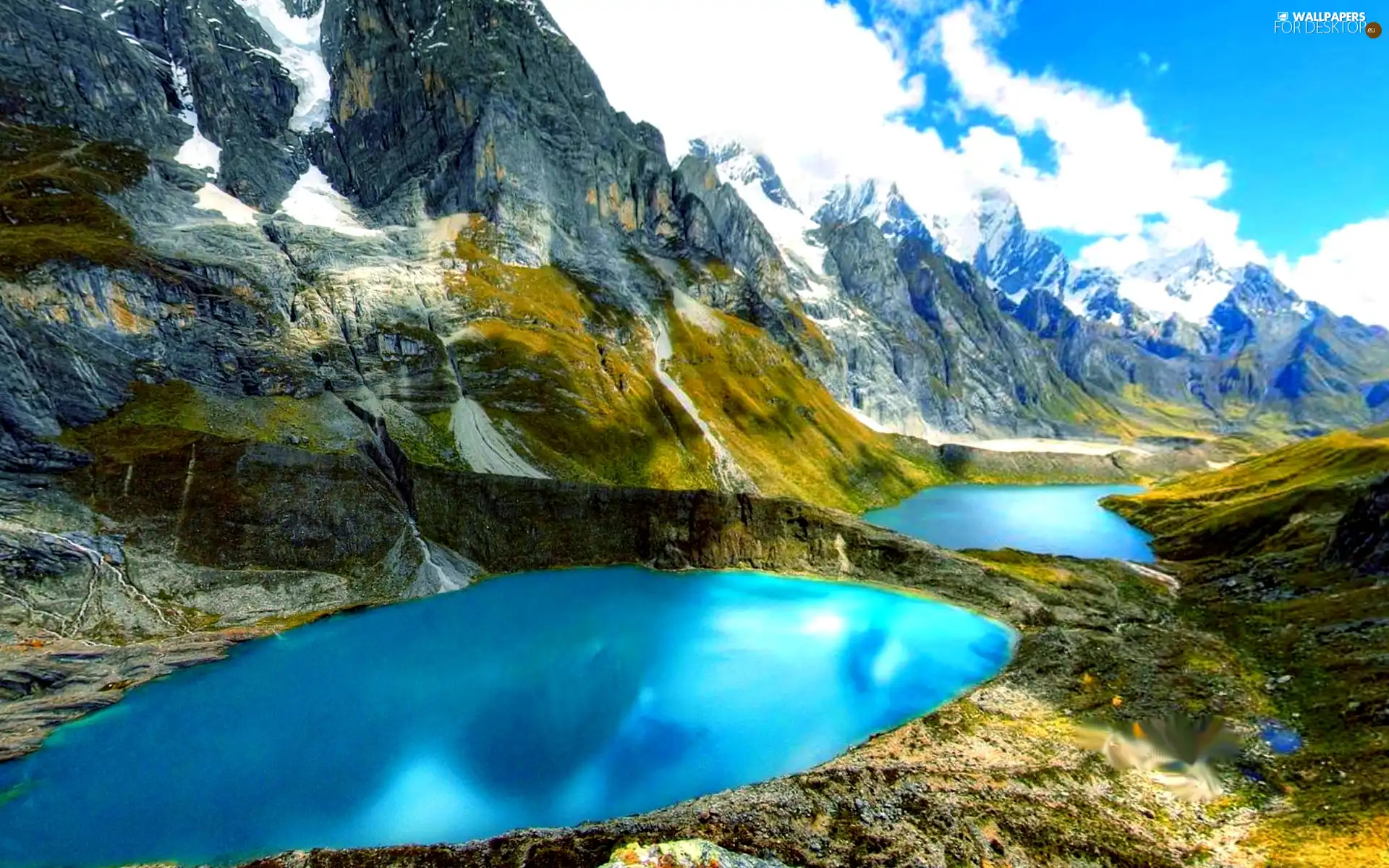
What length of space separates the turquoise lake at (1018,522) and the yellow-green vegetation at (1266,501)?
5344mm

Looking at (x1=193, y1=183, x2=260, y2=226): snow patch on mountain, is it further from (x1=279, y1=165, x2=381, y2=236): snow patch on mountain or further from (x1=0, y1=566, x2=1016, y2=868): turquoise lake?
(x1=0, y1=566, x2=1016, y2=868): turquoise lake

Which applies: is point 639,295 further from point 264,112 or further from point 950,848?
point 950,848

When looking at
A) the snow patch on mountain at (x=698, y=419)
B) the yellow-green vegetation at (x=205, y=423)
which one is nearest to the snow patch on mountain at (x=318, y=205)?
the snow patch on mountain at (x=698, y=419)

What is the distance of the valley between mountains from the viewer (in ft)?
111

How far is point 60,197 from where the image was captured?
297 ft

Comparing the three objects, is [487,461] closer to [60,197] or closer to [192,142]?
[60,197]

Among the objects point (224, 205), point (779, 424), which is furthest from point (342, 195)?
point (779, 424)

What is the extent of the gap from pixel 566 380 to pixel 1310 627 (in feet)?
320

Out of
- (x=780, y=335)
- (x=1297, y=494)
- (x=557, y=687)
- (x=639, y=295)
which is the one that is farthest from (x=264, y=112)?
(x=1297, y=494)

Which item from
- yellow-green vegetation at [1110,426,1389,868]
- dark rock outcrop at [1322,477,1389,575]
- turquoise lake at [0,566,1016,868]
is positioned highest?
dark rock outcrop at [1322,477,1389,575]

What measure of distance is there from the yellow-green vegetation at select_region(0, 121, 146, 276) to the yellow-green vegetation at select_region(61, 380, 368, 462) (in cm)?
1886

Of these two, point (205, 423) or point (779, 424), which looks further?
point (779, 424)

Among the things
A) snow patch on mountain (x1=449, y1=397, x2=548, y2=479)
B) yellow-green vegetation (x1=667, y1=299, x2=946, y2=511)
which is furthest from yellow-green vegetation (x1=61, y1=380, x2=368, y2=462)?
yellow-green vegetation (x1=667, y1=299, x2=946, y2=511)

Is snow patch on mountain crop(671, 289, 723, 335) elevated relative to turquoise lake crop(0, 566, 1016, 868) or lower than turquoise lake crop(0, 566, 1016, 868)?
elevated
